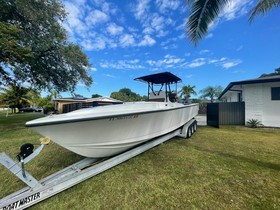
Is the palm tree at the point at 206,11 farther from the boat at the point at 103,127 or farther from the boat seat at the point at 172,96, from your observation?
the boat at the point at 103,127

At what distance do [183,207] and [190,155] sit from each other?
2.05 meters

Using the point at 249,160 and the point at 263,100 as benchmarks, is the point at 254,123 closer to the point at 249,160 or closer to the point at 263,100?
the point at 263,100

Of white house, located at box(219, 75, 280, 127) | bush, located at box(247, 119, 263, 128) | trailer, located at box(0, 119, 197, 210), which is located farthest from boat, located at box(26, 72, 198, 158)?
white house, located at box(219, 75, 280, 127)

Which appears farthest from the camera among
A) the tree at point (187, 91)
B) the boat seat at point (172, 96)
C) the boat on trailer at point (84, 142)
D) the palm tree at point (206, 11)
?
the tree at point (187, 91)

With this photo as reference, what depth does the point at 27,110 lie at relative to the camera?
136 feet

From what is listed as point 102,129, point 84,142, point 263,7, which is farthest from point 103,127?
point 263,7

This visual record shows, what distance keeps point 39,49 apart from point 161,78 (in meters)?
8.62

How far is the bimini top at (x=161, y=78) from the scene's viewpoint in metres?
5.32

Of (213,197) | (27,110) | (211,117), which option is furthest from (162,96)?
(27,110)

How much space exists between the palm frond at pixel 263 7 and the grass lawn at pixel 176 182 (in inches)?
158

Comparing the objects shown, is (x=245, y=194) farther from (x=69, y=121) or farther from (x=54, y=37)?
(x=54, y=37)

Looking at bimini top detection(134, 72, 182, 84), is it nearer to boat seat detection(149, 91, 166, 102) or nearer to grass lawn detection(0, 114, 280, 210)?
boat seat detection(149, 91, 166, 102)

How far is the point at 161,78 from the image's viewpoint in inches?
220

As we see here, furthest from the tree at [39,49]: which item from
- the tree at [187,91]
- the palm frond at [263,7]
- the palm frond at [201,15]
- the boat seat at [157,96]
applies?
the tree at [187,91]
